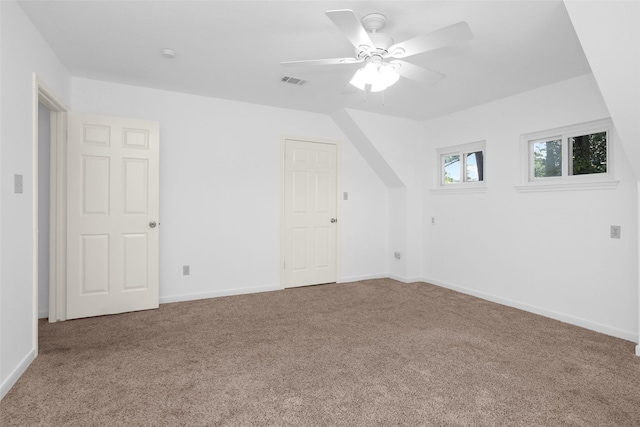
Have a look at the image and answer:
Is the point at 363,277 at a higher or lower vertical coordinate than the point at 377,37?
lower

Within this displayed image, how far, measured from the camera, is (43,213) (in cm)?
354

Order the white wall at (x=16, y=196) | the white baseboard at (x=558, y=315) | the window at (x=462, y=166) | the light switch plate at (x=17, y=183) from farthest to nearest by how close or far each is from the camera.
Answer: the window at (x=462, y=166), the white baseboard at (x=558, y=315), the light switch plate at (x=17, y=183), the white wall at (x=16, y=196)

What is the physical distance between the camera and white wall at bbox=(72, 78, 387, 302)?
4.09 m

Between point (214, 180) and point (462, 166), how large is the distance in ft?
10.8

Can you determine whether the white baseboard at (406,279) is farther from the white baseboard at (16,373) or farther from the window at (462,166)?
the white baseboard at (16,373)

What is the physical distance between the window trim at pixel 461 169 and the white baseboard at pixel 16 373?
15.3 ft

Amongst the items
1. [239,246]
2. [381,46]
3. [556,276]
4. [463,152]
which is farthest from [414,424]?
[463,152]

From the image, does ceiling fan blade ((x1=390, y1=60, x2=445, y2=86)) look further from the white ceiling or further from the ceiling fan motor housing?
the white ceiling

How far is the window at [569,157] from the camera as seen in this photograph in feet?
11.1

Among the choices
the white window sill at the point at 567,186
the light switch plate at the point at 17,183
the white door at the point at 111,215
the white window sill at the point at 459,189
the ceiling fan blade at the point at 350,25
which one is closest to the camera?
the ceiling fan blade at the point at 350,25

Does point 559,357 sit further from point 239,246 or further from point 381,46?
point 239,246

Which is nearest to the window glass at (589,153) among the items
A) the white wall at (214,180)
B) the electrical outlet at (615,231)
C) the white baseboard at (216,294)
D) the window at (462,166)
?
the electrical outlet at (615,231)

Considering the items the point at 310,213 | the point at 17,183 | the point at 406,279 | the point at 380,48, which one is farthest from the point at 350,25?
the point at 406,279

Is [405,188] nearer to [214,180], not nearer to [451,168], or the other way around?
[451,168]
